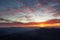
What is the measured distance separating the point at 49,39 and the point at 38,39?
0.98m

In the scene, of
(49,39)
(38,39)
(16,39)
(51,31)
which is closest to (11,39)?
(16,39)

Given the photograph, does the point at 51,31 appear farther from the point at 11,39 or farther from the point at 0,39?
the point at 0,39

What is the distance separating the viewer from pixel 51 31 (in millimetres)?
16797

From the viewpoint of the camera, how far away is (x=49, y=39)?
37.0 feet

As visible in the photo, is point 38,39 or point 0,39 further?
point 38,39

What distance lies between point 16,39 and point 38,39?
1.72 m

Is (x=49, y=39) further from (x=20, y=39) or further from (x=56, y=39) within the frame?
(x=20, y=39)

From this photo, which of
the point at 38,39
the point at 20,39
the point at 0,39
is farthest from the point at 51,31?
the point at 0,39

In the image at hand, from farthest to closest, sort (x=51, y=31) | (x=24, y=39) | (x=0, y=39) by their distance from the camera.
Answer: (x=51, y=31), (x=24, y=39), (x=0, y=39)

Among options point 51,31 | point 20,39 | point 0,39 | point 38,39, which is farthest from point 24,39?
point 51,31

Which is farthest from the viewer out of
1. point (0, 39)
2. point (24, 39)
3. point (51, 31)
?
point (51, 31)

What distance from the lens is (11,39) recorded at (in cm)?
1159

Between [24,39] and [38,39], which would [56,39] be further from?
[24,39]

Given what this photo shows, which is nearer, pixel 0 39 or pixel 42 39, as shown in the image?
pixel 0 39
